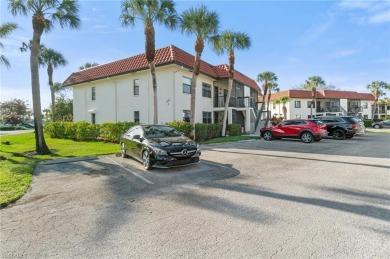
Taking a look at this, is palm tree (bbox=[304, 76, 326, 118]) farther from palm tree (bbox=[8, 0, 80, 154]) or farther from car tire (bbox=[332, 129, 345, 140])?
palm tree (bbox=[8, 0, 80, 154])

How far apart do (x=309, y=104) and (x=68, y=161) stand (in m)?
53.0

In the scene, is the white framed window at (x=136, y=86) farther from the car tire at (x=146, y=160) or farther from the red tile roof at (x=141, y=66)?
the car tire at (x=146, y=160)

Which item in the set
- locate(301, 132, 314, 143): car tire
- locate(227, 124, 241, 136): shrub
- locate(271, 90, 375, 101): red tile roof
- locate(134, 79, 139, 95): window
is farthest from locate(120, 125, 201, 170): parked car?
locate(271, 90, 375, 101): red tile roof

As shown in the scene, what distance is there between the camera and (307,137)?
1591 centimetres

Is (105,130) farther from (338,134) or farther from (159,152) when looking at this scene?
(338,134)

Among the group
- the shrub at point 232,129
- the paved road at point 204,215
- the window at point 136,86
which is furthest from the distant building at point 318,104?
the paved road at point 204,215

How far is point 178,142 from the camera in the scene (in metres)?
7.95

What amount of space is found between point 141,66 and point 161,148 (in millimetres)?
13907

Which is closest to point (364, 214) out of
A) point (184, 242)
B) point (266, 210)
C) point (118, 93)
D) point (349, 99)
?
point (266, 210)

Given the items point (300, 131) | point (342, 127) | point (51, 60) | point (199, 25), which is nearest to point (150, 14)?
point (199, 25)

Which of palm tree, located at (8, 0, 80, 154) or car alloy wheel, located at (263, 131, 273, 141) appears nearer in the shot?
palm tree, located at (8, 0, 80, 154)

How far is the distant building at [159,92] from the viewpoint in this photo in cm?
1905

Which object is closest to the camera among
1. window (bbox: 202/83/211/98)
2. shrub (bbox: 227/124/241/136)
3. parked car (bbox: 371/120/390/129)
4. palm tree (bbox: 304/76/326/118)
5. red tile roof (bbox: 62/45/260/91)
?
red tile roof (bbox: 62/45/260/91)

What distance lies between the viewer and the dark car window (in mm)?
8776
